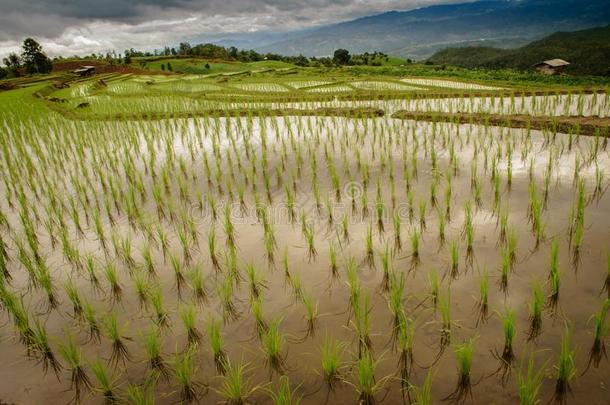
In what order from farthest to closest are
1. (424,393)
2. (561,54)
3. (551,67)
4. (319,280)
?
(561,54), (551,67), (319,280), (424,393)

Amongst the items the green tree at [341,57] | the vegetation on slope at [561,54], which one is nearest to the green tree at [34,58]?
the green tree at [341,57]

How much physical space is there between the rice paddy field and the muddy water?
1 centimetres

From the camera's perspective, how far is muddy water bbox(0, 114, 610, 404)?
2.09 m

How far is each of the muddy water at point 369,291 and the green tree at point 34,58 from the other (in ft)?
147

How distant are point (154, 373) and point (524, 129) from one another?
7.26 metres

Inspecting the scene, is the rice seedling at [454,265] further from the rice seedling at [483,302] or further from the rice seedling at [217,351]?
the rice seedling at [217,351]

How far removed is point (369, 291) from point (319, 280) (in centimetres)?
43

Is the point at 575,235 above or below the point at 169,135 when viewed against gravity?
below

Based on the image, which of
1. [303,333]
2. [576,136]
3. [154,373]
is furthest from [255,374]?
[576,136]

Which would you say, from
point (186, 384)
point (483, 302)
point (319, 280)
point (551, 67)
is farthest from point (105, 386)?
point (551, 67)

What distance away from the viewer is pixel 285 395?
202 cm

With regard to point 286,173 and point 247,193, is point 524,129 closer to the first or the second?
point 286,173

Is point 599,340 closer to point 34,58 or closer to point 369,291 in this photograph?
point 369,291

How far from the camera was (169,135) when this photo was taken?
27.0ft
